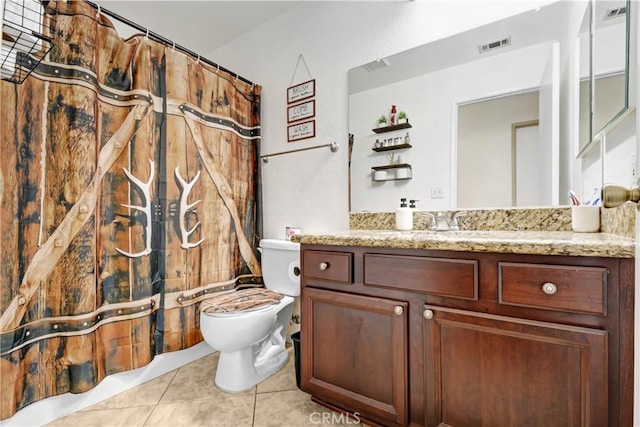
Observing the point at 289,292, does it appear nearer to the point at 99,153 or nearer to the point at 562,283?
the point at 99,153

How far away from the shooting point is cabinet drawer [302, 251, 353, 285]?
1177 mm

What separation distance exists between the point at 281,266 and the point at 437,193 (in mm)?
1025

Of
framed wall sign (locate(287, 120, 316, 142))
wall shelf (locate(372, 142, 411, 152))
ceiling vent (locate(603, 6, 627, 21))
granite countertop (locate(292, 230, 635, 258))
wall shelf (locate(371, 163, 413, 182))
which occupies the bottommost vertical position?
granite countertop (locate(292, 230, 635, 258))

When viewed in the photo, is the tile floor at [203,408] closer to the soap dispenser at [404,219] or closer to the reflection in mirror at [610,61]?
the soap dispenser at [404,219]

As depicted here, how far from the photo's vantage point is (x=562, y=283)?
794 millimetres

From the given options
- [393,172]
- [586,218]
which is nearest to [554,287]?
[586,218]

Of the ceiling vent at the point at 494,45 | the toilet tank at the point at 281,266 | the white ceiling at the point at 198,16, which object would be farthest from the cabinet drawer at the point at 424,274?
the white ceiling at the point at 198,16

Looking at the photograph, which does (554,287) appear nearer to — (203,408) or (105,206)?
(203,408)

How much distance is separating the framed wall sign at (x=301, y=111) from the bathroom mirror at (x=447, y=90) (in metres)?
0.30

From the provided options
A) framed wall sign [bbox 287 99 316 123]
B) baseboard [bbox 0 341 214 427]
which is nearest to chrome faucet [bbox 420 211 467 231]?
framed wall sign [bbox 287 99 316 123]

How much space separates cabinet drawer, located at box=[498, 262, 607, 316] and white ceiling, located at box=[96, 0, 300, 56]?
6.95 ft

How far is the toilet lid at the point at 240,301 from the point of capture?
1486mm

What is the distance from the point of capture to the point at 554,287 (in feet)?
2.62

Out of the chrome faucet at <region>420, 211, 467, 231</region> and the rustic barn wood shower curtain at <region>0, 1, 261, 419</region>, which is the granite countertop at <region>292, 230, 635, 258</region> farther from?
the rustic barn wood shower curtain at <region>0, 1, 261, 419</region>
